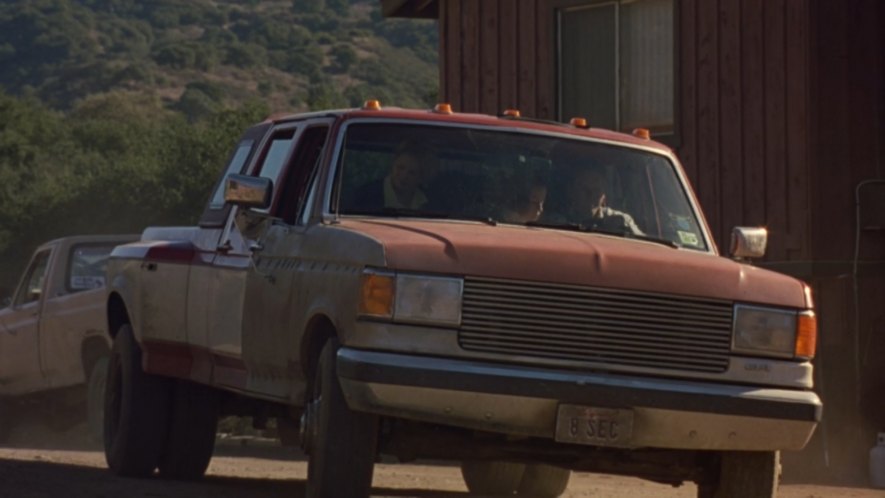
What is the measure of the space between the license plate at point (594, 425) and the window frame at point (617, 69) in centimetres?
919

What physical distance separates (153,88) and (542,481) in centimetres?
7401

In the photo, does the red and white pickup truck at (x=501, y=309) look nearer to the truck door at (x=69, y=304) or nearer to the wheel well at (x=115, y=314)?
the wheel well at (x=115, y=314)

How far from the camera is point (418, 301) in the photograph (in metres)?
7.93

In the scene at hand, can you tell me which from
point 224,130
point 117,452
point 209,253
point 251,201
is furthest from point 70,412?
point 224,130

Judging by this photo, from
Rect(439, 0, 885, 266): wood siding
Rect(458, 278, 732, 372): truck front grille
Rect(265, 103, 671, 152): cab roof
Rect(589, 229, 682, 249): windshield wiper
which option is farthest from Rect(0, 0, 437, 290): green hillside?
Rect(458, 278, 732, 372): truck front grille

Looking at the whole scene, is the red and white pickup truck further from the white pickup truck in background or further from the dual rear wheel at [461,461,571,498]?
the white pickup truck in background

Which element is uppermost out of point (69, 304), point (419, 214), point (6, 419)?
point (419, 214)

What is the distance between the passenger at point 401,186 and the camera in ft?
30.1

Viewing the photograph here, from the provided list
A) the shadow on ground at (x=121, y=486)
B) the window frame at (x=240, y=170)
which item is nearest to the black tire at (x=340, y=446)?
the shadow on ground at (x=121, y=486)

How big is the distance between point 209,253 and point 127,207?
34.6 m

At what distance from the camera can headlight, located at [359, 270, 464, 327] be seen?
7.92m

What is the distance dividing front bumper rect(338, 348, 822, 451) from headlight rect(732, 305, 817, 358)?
8.1 inches

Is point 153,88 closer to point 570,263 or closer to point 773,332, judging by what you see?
point 773,332

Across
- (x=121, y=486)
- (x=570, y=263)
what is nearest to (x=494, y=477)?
(x=121, y=486)
